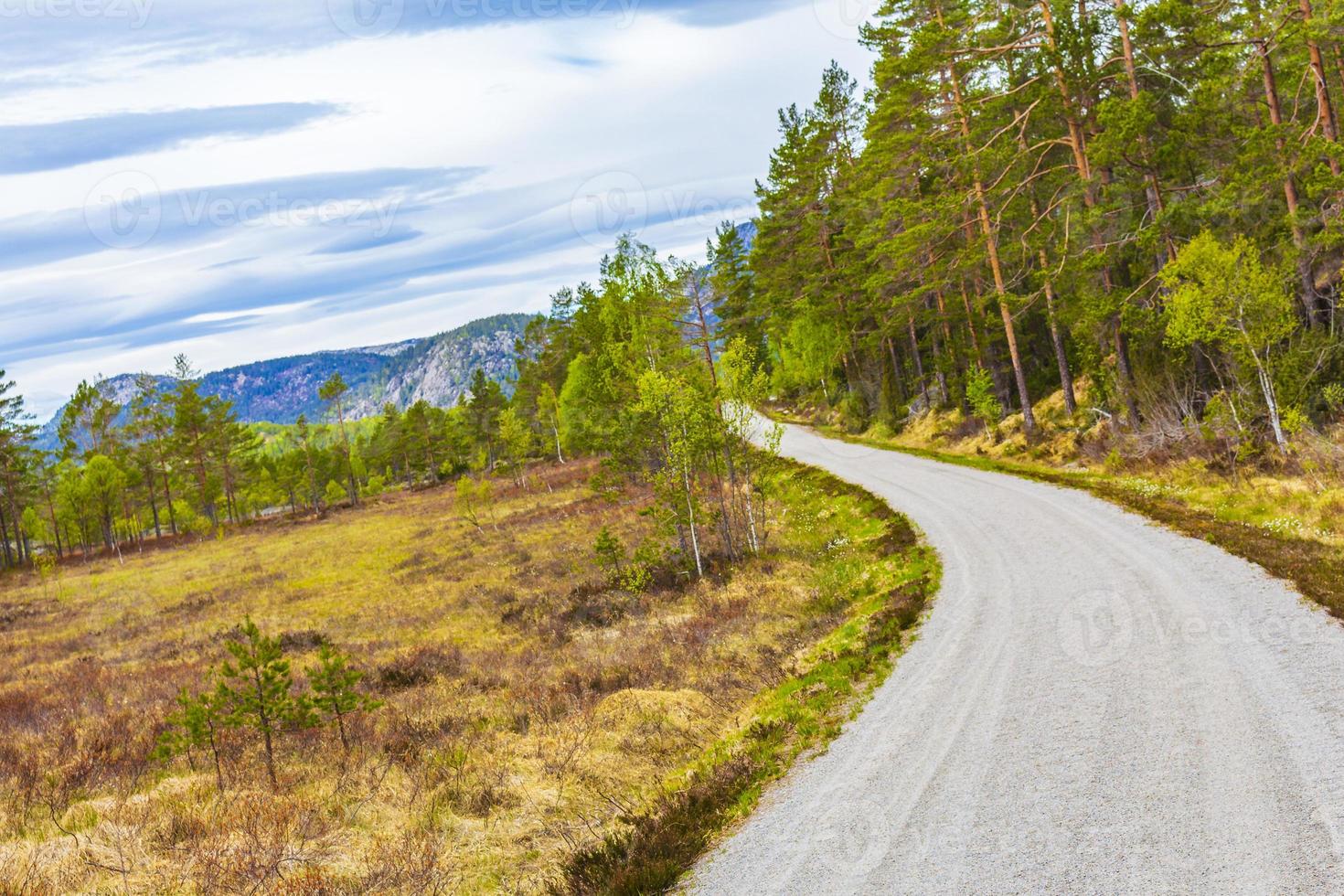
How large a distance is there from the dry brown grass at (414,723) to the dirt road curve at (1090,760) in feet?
8.81

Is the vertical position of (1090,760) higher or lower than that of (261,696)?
lower

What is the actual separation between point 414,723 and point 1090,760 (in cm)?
1117

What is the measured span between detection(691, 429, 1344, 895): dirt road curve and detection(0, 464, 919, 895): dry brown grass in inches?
106

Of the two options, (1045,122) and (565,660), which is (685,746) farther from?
(1045,122)

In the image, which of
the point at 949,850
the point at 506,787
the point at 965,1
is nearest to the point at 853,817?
the point at 949,850

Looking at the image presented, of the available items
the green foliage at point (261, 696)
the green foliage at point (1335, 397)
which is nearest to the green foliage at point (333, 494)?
the green foliage at point (261, 696)

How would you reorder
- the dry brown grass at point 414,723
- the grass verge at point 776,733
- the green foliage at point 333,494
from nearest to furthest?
the grass verge at point 776,733
the dry brown grass at point 414,723
the green foliage at point 333,494

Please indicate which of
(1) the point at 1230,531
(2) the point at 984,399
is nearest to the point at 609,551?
(1) the point at 1230,531

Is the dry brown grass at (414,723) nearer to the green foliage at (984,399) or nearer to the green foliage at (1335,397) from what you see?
the green foliage at (984,399)

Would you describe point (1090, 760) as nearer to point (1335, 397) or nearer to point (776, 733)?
point (776, 733)

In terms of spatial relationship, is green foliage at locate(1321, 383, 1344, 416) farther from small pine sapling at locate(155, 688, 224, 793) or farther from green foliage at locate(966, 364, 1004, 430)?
small pine sapling at locate(155, 688, 224, 793)

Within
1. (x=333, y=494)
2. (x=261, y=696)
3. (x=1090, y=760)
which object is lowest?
(x=1090, y=760)

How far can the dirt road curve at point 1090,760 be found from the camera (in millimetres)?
5949

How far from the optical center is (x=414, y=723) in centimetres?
1362
